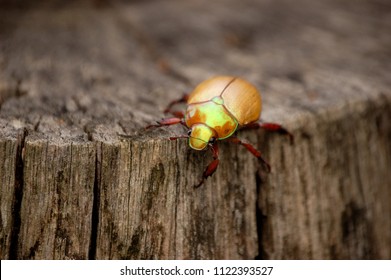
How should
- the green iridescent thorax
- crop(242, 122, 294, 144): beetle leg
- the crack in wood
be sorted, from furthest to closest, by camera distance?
crop(242, 122, 294, 144): beetle leg < the green iridescent thorax < the crack in wood

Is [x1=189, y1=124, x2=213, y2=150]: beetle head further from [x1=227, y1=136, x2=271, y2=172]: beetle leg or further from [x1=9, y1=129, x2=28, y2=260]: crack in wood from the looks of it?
[x1=9, y1=129, x2=28, y2=260]: crack in wood

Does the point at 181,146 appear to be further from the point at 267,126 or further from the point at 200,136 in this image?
the point at 267,126

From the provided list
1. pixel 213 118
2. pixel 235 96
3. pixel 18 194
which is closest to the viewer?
pixel 18 194

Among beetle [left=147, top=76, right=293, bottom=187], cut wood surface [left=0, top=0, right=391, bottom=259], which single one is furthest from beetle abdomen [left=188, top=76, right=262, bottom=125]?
cut wood surface [left=0, top=0, right=391, bottom=259]

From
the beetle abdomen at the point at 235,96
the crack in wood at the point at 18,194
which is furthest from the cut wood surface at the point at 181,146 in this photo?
the beetle abdomen at the point at 235,96

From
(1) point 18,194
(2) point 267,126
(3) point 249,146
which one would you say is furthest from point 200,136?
(1) point 18,194
